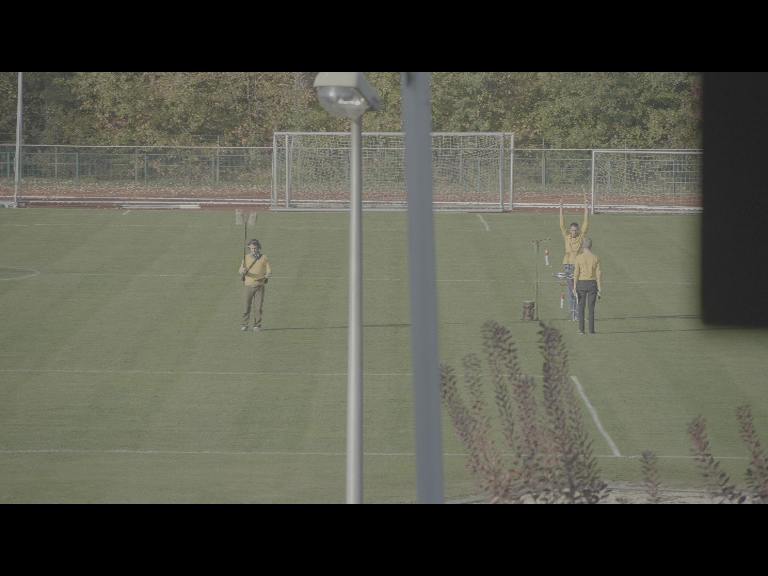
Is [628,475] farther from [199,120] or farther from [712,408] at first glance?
[199,120]

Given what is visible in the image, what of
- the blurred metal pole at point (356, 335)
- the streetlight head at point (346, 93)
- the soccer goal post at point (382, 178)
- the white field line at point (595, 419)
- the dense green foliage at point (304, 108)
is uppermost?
the dense green foliage at point (304, 108)

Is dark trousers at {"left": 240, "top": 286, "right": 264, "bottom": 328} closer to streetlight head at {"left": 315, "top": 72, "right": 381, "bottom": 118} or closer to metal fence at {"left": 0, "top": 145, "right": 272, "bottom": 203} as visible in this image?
streetlight head at {"left": 315, "top": 72, "right": 381, "bottom": 118}

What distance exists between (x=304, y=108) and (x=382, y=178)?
13416 millimetres

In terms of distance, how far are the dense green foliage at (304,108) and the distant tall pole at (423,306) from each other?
44921 millimetres

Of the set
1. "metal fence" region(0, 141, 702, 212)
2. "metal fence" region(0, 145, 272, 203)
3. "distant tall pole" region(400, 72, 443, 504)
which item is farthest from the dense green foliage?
"distant tall pole" region(400, 72, 443, 504)

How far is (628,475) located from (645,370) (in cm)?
663

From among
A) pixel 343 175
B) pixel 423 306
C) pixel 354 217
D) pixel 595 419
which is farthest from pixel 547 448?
pixel 343 175

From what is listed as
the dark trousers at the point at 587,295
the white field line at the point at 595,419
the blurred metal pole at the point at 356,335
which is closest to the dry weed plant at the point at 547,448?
the blurred metal pole at the point at 356,335

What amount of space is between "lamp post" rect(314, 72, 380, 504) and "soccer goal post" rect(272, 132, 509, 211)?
32.3 metres

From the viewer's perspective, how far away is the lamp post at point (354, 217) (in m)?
7.48

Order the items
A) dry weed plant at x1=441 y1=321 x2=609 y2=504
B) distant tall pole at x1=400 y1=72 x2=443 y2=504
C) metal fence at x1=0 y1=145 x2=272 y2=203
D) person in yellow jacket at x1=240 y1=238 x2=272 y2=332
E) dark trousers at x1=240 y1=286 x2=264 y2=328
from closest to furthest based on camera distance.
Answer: distant tall pole at x1=400 y1=72 x2=443 y2=504, dry weed plant at x1=441 y1=321 x2=609 y2=504, person in yellow jacket at x1=240 y1=238 x2=272 y2=332, dark trousers at x1=240 y1=286 x2=264 y2=328, metal fence at x1=0 y1=145 x2=272 y2=203

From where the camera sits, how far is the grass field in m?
14.4

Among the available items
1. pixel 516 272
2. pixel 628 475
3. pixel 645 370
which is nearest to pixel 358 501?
pixel 628 475

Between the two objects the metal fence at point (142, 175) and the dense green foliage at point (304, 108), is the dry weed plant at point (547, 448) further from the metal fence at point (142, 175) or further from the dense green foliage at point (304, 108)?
the dense green foliage at point (304, 108)
